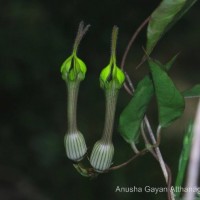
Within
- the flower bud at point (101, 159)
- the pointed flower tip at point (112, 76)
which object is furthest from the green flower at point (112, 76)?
the flower bud at point (101, 159)

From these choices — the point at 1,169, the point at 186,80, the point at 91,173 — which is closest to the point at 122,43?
the point at 186,80

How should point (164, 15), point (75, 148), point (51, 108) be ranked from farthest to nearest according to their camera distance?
1. point (51, 108)
2. point (75, 148)
3. point (164, 15)

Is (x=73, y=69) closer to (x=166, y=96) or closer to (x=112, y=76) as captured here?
(x=112, y=76)

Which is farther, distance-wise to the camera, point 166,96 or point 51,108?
point 51,108

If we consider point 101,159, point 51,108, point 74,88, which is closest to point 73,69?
point 74,88

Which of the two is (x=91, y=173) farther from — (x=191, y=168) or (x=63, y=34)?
(x=63, y=34)

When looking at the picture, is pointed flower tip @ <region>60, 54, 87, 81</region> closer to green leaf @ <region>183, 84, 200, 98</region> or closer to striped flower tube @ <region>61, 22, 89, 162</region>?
striped flower tube @ <region>61, 22, 89, 162</region>

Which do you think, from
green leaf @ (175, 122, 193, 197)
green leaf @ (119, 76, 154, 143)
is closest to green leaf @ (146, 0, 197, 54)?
green leaf @ (119, 76, 154, 143)
